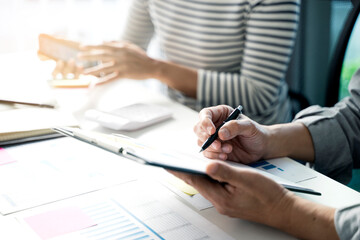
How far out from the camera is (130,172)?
0.85 meters

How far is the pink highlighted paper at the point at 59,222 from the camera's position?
660mm

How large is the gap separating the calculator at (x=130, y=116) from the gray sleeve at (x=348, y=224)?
1.68 ft

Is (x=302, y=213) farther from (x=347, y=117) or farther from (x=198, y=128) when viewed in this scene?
(x=347, y=117)

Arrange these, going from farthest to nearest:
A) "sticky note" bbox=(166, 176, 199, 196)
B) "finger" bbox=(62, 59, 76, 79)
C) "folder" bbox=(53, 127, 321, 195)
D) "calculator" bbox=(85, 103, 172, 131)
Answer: "finger" bbox=(62, 59, 76, 79), "calculator" bbox=(85, 103, 172, 131), "sticky note" bbox=(166, 176, 199, 196), "folder" bbox=(53, 127, 321, 195)

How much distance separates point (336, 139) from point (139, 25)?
95 cm

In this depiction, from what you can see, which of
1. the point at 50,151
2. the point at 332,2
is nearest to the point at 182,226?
the point at 50,151

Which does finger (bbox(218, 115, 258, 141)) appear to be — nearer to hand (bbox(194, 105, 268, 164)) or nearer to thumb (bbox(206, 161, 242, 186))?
hand (bbox(194, 105, 268, 164))

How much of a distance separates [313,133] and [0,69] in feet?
2.83

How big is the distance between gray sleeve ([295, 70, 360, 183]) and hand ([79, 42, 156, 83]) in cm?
50

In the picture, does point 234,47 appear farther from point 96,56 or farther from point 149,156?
point 149,156

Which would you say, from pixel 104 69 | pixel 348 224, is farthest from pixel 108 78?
pixel 348 224

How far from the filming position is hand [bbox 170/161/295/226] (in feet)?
2.16

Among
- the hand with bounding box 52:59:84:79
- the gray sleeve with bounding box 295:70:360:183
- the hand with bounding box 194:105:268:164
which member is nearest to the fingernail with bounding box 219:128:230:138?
the hand with bounding box 194:105:268:164

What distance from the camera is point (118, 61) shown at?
131 cm
